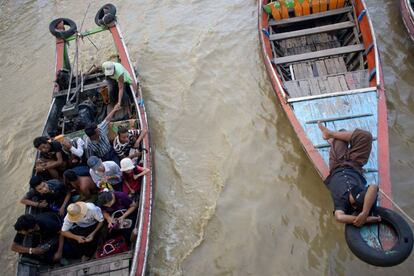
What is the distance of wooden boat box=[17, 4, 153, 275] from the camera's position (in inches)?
162

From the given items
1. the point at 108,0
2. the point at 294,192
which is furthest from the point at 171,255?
the point at 108,0

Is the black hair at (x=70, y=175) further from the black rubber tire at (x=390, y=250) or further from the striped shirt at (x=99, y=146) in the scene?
the black rubber tire at (x=390, y=250)

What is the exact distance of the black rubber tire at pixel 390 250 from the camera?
3242 mm

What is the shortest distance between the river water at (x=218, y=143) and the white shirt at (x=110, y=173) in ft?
3.12

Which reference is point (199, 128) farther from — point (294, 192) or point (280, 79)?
point (294, 192)

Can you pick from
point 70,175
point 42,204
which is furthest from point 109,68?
point 42,204

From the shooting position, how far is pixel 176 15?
31.2 feet

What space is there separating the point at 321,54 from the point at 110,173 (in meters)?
4.27

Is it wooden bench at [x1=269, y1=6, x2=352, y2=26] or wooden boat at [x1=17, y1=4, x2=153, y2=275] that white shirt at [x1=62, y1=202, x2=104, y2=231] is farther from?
wooden bench at [x1=269, y1=6, x2=352, y2=26]

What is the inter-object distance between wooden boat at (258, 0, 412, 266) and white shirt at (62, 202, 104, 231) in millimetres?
2889

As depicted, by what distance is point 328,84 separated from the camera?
5.73 m

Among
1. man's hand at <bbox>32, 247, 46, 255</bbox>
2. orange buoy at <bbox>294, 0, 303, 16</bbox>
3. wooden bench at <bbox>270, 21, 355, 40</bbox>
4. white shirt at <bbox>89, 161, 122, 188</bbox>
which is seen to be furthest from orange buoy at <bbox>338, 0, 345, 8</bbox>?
man's hand at <bbox>32, 247, 46, 255</bbox>

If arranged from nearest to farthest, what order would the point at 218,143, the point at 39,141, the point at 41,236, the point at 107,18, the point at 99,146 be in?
1. the point at 41,236
2. the point at 39,141
3. the point at 99,146
4. the point at 218,143
5. the point at 107,18

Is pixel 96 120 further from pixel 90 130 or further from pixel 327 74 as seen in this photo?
pixel 327 74
